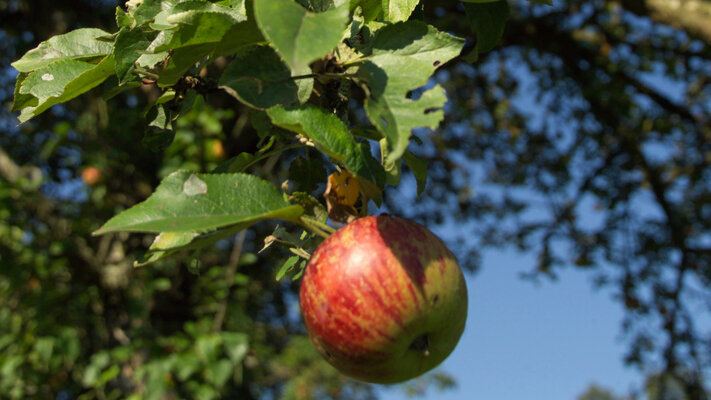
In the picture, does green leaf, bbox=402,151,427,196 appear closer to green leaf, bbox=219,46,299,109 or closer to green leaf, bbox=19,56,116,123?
green leaf, bbox=219,46,299,109

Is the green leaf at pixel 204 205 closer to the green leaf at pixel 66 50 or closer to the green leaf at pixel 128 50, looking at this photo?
the green leaf at pixel 128 50

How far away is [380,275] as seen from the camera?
2.51 feet

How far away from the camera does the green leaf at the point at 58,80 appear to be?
2.80 ft

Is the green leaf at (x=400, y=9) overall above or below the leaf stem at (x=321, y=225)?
above

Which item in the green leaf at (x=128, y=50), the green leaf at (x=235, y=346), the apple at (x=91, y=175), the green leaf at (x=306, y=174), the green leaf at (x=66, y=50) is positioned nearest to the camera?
the green leaf at (x=128, y=50)

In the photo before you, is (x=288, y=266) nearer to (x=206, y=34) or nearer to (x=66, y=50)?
(x=206, y=34)

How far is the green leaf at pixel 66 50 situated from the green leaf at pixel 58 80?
1.2 inches

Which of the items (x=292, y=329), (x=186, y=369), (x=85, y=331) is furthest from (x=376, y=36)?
(x=292, y=329)

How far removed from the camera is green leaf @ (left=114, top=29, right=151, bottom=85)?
798 mm

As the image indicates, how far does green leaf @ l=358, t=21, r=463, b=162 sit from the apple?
3.51m

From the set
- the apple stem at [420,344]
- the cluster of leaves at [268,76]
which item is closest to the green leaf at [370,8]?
the cluster of leaves at [268,76]

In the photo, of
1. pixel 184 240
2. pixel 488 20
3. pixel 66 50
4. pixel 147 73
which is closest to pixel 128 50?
pixel 147 73

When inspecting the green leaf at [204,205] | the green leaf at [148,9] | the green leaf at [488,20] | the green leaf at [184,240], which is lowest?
the green leaf at [184,240]

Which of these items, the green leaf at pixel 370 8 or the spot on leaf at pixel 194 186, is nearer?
the spot on leaf at pixel 194 186
